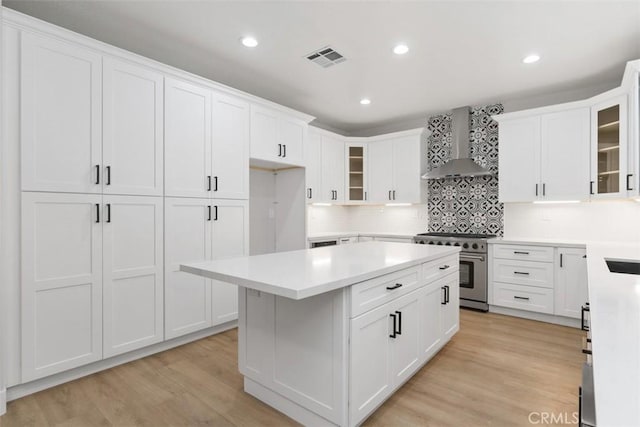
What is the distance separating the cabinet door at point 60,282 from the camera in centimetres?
216

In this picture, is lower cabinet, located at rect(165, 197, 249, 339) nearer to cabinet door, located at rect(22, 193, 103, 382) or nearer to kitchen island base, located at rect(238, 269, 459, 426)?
cabinet door, located at rect(22, 193, 103, 382)

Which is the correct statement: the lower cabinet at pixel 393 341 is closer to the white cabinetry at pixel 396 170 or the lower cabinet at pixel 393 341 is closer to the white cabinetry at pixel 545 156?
the white cabinetry at pixel 545 156

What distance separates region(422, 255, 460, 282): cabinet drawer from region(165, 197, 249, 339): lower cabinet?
194 cm

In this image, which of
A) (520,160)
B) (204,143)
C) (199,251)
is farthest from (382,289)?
(520,160)

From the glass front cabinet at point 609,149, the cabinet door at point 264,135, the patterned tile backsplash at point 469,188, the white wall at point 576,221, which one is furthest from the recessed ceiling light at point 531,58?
the cabinet door at point 264,135

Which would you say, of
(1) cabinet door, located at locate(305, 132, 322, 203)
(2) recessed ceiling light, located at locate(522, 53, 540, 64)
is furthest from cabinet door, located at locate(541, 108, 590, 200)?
(1) cabinet door, located at locate(305, 132, 322, 203)

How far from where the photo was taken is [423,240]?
4.52 metres

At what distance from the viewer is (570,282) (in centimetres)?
355

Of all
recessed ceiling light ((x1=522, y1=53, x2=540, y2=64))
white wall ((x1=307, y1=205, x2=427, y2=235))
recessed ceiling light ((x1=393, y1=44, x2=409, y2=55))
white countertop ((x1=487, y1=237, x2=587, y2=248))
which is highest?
recessed ceiling light ((x1=393, y1=44, x2=409, y2=55))

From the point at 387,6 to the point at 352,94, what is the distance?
180 centimetres

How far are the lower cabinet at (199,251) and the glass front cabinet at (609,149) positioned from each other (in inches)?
149

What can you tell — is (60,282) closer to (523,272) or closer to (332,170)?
(332,170)

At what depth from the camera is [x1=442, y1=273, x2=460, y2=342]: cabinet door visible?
2803 millimetres

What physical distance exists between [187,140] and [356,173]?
3073 millimetres
